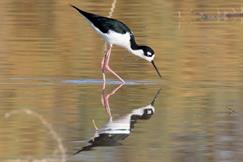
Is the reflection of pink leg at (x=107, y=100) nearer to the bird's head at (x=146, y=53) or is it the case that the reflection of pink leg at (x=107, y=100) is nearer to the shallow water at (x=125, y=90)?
the shallow water at (x=125, y=90)

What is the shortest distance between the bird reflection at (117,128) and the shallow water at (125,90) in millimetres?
12

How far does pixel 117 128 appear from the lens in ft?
30.7

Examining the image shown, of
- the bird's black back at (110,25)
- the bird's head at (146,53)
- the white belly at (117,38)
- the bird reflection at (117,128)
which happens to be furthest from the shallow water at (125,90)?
the bird's black back at (110,25)

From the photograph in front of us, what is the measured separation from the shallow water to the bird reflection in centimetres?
1

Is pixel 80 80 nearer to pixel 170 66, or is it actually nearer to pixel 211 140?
pixel 170 66

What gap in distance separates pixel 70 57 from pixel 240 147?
517cm

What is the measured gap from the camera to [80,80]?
1180cm

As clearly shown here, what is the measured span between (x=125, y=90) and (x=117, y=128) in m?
2.06

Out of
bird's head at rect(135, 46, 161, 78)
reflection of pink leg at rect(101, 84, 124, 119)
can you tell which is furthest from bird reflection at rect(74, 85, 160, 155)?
bird's head at rect(135, 46, 161, 78)

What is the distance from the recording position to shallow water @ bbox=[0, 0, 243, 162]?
28.0 ft

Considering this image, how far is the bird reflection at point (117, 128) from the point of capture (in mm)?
8719

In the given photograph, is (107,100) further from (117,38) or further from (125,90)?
(117,38)

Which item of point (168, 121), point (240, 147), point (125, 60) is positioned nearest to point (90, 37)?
point (125, 60)

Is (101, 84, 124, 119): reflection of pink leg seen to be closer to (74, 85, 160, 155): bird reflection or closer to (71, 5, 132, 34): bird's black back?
(74, 85, 160, 155): bird reflection
